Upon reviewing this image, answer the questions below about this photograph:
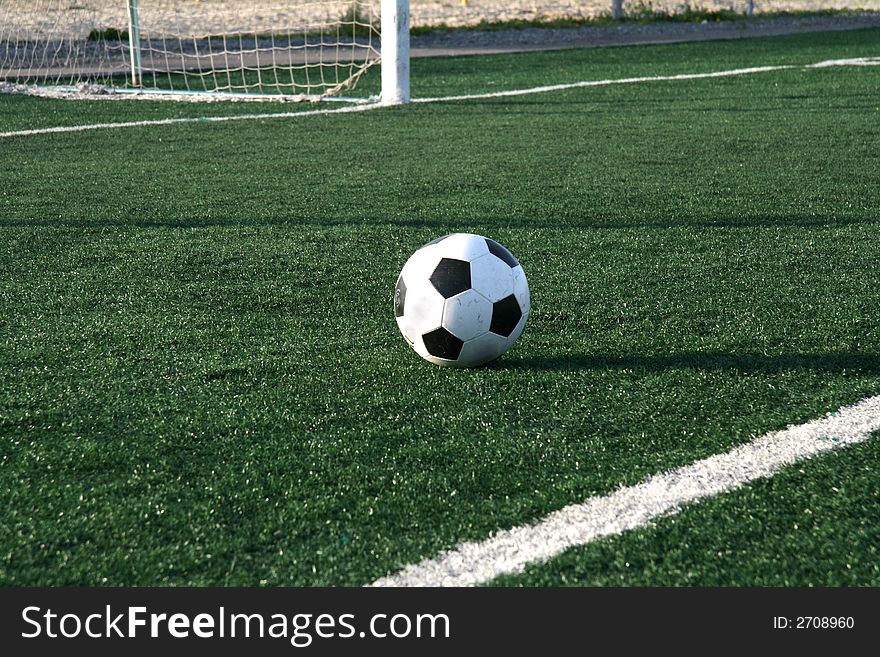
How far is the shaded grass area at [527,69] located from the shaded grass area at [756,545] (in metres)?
8.60

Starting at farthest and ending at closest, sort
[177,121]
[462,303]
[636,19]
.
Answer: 1. [636,19]
2. [177,121]
3. [462,303]

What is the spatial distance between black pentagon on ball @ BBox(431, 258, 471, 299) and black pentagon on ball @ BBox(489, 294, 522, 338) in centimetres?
12

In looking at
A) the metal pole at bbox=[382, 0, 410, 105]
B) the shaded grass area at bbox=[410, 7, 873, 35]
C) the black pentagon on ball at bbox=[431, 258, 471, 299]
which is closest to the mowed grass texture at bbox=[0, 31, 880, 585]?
the black pentagon on ball at bbox=[431, 258, 471, 299]

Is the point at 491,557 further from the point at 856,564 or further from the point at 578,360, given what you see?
the point at 578,360

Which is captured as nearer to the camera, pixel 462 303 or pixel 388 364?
pixel 462 303

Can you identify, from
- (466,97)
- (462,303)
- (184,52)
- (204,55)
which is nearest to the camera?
(462,303)

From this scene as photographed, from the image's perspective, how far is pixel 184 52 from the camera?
1842 cm

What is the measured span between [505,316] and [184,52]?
1672 centimetres

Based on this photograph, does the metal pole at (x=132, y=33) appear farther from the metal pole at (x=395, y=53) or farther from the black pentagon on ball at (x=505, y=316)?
the black pentagon on ball at (x=505, y=316)

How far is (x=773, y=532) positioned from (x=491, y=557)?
25.9 inches

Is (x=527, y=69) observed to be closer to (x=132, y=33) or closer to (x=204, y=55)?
(x=204, y=55)

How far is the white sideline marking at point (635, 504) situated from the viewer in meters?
2.15

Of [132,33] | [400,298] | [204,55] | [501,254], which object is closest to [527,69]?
[204,55]

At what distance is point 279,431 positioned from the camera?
284 centimetres
